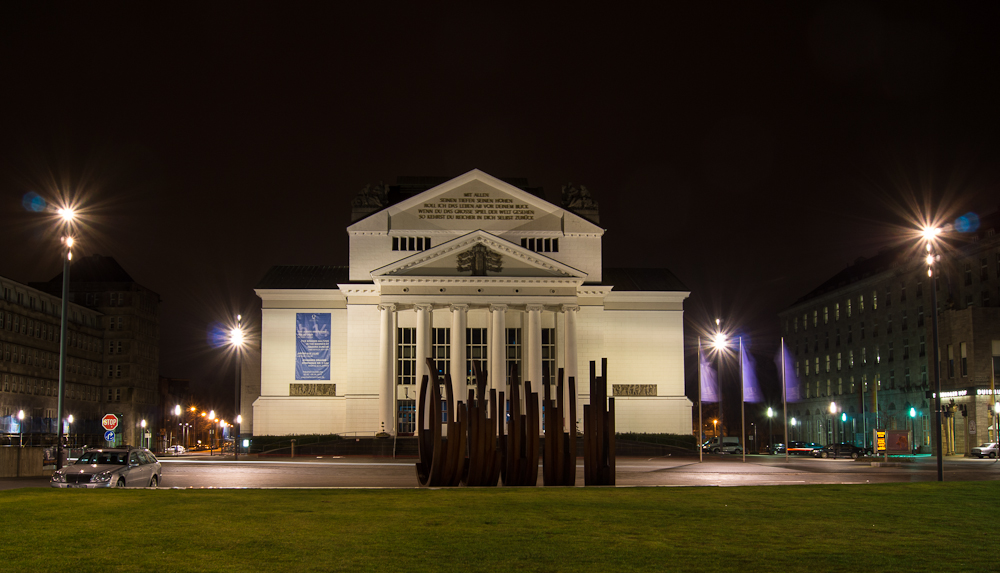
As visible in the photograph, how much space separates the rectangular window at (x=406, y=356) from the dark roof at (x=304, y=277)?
22.3ft

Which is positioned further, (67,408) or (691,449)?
(67,408)

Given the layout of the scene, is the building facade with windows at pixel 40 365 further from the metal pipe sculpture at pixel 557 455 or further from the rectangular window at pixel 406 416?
the metal pipe sculpture at pixel 557 455

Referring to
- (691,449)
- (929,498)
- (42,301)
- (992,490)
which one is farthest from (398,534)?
(42,301)

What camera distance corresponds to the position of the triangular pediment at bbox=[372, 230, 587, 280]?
68688 millimetres

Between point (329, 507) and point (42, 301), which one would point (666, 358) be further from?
point (42, 301)

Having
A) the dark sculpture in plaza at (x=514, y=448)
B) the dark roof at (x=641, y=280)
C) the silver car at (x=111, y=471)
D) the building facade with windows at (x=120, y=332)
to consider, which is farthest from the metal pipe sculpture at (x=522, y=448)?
the building facade with windows at (x=120, y=332)

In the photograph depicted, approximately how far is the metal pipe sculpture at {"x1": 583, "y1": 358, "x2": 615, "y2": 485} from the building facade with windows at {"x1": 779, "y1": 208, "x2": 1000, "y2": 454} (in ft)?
128

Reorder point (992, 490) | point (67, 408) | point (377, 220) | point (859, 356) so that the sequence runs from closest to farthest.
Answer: point (992, 490)
point (377, 220)
point (859, 356)
point (67, 408)

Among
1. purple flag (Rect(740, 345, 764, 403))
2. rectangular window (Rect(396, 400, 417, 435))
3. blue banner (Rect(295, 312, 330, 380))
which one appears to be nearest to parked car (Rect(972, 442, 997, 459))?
purple flag (Rect(740, 345, 764, 403))

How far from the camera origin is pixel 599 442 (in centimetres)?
2681

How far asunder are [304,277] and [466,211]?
1519cm

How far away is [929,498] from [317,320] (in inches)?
2272

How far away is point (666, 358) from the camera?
248ft

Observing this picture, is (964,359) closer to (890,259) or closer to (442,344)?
(890,259)
